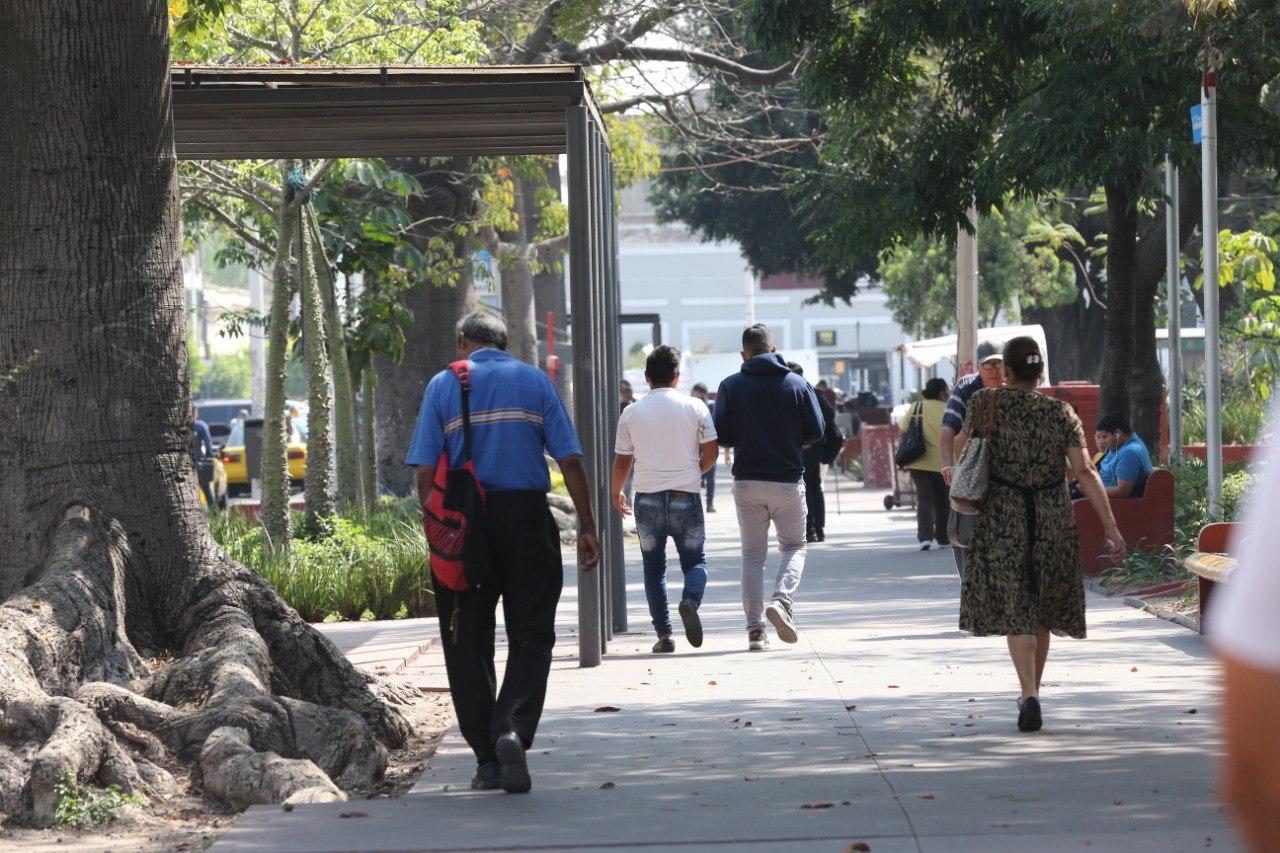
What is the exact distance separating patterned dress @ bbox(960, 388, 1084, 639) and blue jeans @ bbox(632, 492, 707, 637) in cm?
334

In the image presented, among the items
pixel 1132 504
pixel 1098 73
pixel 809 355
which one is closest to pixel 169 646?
pixel 1132 504

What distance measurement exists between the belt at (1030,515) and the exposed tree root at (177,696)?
283 centimetres

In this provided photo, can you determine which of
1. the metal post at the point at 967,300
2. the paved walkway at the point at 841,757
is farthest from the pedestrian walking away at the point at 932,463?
the paved walkway at the point at 841,757

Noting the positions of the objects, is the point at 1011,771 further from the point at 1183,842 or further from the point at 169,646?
the point at 169,646

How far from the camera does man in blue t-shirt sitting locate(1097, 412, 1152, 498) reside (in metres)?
15.5

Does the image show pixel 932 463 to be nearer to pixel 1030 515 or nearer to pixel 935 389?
pixel 935 389

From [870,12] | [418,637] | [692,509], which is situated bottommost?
[418,637]

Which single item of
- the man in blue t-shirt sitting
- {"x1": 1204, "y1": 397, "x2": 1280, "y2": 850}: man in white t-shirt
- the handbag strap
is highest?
the handbag strap

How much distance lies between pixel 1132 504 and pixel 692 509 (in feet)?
16.8

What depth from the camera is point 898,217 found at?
61.2 feet

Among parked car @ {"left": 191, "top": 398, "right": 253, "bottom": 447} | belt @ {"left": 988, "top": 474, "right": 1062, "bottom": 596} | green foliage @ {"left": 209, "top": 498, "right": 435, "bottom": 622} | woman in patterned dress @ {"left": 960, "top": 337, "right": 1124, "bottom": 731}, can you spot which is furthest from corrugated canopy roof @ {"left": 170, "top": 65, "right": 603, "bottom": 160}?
parked car @ {"left": 191, "top": 398, "right": 253, "bottom": 447}

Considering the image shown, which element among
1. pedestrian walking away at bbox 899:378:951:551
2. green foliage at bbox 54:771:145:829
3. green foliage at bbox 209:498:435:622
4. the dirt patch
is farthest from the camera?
pedestrian walking away at bbox 899:378:951:551

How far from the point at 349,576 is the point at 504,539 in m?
7.63

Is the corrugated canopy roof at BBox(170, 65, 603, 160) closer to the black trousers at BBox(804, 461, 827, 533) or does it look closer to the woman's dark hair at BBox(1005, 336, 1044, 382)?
the woman's dark hair at BBox(1005, 336, 1044, 382)
